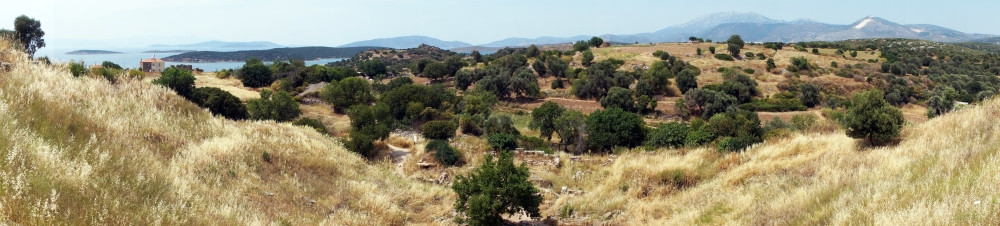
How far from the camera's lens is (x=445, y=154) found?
17328 millimetres

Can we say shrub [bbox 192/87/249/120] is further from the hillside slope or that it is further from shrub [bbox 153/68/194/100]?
the hillside slope

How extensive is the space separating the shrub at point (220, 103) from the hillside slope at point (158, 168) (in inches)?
579

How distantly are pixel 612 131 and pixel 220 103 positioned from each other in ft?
69.8

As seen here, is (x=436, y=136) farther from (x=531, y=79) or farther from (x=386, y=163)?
(x=531, y=79)

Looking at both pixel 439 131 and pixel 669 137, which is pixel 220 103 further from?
pixel 669 137

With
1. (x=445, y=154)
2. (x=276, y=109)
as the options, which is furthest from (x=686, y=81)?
(x=445, y=154)

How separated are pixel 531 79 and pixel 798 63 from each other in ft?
95.2

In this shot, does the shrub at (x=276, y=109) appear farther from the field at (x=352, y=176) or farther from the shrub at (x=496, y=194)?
the shrub at (x=496, y=194)

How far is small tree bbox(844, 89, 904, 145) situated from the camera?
36.3ft

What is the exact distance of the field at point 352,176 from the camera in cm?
494

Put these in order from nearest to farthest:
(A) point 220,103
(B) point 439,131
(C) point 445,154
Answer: (C) point 445,154 < (B) point 439,131 < (A) point 220,103

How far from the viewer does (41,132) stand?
21.3ft

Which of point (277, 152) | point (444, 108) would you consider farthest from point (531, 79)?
point (277, 152)

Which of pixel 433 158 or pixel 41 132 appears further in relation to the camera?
pixel 433 158
